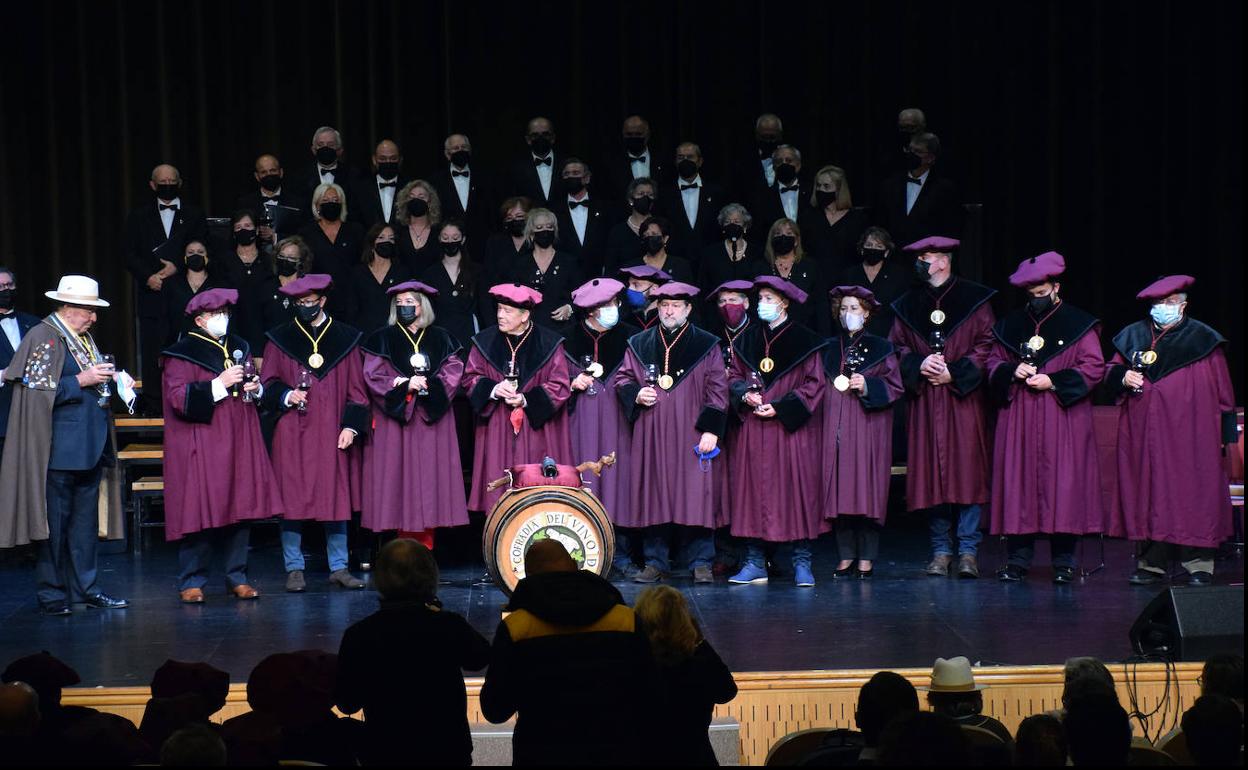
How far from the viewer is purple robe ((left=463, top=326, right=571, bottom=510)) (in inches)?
403

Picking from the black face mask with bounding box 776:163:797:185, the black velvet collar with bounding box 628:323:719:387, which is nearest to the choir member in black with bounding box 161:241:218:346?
the black velvet collar with bounding box 628:323:719:387

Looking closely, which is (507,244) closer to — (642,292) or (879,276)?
(642,292)

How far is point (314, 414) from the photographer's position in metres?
10.3

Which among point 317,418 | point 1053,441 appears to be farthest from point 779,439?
point 317,418

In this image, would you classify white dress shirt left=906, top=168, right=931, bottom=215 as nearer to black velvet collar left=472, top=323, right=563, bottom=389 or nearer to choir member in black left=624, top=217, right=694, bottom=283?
choir member in black left=624, top=217, right=694, bottom=283

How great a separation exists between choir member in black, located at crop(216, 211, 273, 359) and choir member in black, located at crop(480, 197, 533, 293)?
1593mm

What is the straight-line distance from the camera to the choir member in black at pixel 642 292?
10688 mm

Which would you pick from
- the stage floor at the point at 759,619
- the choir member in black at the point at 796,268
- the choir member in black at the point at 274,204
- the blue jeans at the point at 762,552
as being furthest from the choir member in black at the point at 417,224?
the blue jeans at the point at 762,552

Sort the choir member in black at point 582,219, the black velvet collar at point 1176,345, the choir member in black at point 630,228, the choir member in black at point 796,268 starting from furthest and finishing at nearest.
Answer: the choir member in black at point 582,219 < the choir member in black at point 630,228 < the choir member in black at point 796,268 < the black velvet collar at point 1176,345

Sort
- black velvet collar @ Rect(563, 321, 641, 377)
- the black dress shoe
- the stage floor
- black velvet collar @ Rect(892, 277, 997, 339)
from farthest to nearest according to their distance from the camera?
black velvet collar @ Rect(563, 321, 641, 377) < black velvet collar @ Rect(892, 277, 997, 339) < the black dress shoe < the stage floor

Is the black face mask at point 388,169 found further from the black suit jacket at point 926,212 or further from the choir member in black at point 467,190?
the black suit jacket at point 926,212

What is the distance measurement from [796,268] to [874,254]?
54cm

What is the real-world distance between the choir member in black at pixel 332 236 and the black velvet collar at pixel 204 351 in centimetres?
159

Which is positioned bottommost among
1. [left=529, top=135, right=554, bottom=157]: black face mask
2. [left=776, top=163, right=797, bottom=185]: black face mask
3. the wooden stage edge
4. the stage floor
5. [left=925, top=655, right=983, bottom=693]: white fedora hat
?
the wooden stage edge
